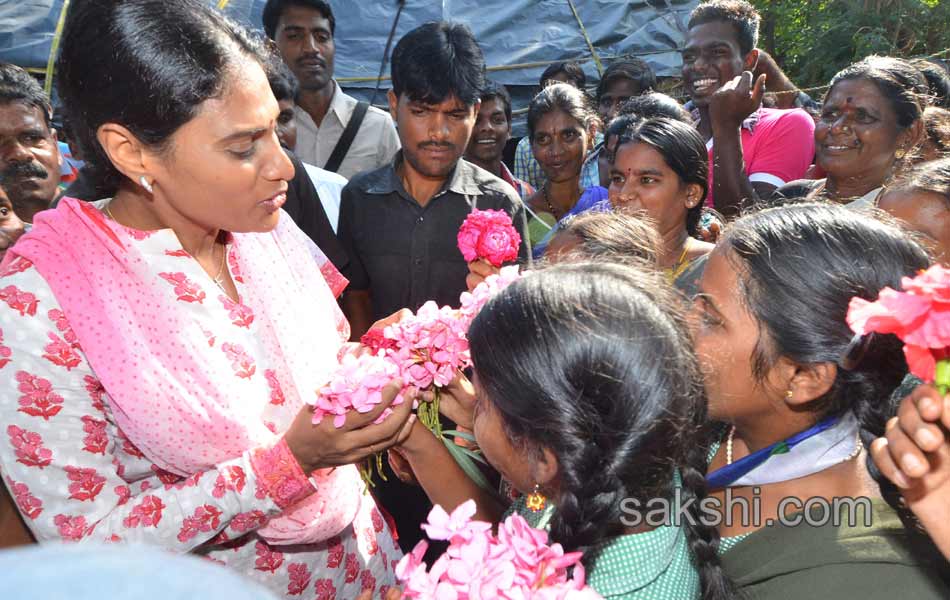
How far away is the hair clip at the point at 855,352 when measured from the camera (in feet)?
6.17

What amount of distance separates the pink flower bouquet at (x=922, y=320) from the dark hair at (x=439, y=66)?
2704 millimetres

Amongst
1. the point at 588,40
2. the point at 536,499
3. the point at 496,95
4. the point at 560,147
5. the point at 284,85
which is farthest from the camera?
the point at 588,40

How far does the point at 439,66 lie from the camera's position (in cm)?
371

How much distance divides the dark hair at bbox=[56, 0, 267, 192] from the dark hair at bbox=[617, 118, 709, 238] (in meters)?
2.42

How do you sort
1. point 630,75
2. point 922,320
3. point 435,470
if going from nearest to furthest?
1. point 922,320
2. point 435,470
3. point 630,75

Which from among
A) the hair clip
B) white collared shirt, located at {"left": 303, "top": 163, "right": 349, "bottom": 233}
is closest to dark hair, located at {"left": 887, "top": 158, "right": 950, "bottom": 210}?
the hair clip

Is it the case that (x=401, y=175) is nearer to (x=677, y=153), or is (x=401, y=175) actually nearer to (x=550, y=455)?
(x=677, y=153)

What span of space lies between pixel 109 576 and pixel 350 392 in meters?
1.35

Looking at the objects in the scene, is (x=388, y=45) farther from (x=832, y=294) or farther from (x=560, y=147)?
(x=832, y=294)

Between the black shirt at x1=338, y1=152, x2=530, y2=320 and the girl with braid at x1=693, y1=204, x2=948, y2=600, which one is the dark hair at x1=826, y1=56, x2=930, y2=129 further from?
the girl with braid at x1=693, y1=204, x2=948, y2=600

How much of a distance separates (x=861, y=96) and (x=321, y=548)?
3382 mm

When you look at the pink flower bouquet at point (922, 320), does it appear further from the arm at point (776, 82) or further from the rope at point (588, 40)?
the rope at point (588, 40)

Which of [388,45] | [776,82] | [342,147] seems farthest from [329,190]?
[388,45]

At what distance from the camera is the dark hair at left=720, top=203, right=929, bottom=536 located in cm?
191
